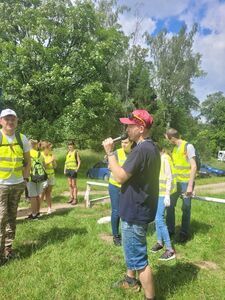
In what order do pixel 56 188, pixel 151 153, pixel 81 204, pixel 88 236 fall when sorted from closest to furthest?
1. pixel 151 153
2. pixel 88 236
3. pixel 81 204
4. pixel 56 188

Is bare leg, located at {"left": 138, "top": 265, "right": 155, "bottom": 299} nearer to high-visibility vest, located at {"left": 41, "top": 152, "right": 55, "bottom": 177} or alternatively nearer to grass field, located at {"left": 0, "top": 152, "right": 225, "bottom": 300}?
grass field, located at {"left": 0, "top": 152, "right": 225, "bottom": 300}

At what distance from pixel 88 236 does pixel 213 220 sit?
3.05 m

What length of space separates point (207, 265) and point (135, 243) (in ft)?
6.75

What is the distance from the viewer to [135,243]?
389 centimetres

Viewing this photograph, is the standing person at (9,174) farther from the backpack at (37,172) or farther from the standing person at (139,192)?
the backpack at (37,172)

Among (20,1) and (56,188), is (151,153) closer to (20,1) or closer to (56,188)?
(56,188)

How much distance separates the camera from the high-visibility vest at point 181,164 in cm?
641

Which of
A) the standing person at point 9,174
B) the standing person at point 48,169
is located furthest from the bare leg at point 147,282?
the standing person at point 48,169

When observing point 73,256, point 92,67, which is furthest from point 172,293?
point 92,67

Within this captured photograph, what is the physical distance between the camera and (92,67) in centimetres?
2286

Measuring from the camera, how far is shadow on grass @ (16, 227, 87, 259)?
5.77 m

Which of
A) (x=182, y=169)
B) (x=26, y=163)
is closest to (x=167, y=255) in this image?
(x=182, y=169)

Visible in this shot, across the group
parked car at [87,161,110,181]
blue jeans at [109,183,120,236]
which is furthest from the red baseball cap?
parked car at [87,161,110,181]

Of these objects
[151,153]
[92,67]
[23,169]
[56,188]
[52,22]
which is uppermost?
[52,22]
